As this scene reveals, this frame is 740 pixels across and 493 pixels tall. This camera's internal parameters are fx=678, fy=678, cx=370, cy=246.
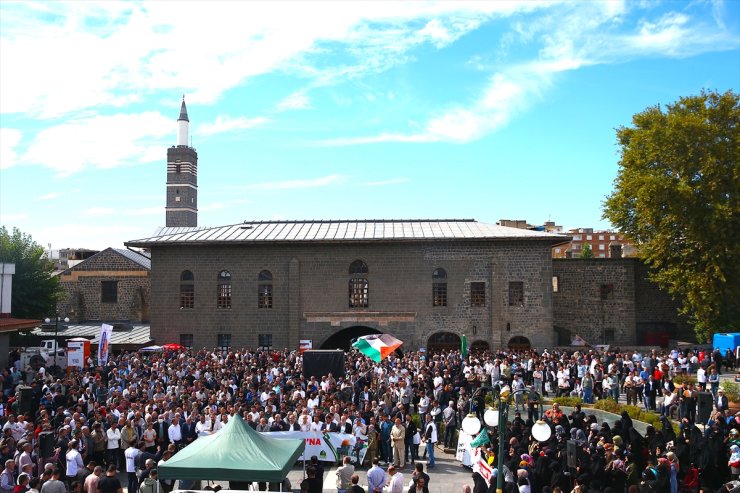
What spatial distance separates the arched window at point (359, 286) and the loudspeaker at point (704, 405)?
19.1m

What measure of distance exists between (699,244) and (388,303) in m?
16.1

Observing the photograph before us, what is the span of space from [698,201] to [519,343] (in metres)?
11.5

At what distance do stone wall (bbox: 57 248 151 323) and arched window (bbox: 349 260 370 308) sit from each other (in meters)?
17.5

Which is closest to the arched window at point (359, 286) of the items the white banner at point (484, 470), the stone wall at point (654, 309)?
the stone wall at point (654, 309)

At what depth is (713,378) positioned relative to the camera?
2348 centimetres

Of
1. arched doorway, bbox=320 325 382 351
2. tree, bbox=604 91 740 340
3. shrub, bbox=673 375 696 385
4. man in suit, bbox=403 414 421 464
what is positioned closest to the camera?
man in suit, bbox=403 414 421 464

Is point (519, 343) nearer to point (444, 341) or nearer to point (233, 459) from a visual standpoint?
point (444, 341)

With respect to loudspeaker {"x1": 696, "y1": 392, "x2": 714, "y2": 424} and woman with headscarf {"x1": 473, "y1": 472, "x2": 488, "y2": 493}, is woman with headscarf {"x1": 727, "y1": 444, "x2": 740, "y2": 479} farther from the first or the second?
loudspeaker {"x1": 696, "y1": 392, "x2": 714, "y2": 424}

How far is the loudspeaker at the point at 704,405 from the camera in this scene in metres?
20.2

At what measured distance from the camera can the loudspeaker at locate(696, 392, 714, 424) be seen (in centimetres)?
2025

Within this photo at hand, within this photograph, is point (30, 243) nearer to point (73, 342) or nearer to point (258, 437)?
point (73, 342)

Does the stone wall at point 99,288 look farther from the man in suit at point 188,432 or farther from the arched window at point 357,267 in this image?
the man in suit at point 188,432

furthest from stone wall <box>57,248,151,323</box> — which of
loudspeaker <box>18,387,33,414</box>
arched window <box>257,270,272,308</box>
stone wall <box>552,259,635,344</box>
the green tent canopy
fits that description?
the green tent canopy

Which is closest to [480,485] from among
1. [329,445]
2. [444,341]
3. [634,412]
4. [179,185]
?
[329,445]
